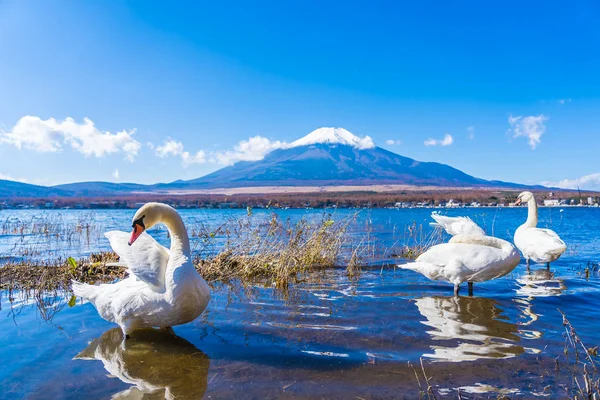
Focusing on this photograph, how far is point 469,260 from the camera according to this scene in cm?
796

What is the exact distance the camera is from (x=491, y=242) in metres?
8.52

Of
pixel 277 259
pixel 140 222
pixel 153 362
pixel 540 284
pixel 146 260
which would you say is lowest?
pixel 540 284

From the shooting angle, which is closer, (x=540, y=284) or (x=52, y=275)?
(x=52, y=275)

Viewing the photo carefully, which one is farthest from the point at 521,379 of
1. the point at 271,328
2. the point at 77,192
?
the point at 77,192

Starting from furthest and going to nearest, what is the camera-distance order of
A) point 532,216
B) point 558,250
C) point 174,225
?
point 532,216, point 558,250, point 174,225

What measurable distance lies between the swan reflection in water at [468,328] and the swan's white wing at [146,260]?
3.76 metres

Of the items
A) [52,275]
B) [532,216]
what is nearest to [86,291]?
[52,275]

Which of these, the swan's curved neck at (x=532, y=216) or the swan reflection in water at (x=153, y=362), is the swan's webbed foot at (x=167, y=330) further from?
the swan's curved neck at (x=532, y=216)

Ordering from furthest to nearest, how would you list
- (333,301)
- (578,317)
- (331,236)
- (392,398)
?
(331,236) < (333,301) < (578,317) < (392,398)

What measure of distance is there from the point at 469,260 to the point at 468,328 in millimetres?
1715

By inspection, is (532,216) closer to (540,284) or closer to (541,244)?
(541,244)

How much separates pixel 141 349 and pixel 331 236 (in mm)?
7990

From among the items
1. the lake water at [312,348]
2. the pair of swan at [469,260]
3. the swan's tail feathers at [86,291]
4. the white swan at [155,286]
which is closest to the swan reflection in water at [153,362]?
the lake water at [312,348]

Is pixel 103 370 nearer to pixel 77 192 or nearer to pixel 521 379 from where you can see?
pixel 521 379
